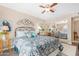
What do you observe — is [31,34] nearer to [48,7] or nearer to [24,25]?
[24,25]

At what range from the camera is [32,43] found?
206 cm

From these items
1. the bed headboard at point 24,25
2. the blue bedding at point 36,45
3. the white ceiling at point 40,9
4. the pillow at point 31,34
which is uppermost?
the white ceiling at point 40,9

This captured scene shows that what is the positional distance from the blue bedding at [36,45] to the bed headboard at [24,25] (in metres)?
0.17

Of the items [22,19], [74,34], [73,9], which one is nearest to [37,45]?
[22,19]

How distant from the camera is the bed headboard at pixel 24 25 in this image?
2.14 metres

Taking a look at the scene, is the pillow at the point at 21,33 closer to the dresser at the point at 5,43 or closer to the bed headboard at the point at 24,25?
the bed headboard at the point at 24,25

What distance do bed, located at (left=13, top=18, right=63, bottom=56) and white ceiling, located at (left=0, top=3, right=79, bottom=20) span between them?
0.29 m

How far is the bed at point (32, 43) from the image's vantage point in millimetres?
2059

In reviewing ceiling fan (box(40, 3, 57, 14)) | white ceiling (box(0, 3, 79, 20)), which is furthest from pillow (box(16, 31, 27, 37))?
ceiling fan (box(40, 3, 57, 14))

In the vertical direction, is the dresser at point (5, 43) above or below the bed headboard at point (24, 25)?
below

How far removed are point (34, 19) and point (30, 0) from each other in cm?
33

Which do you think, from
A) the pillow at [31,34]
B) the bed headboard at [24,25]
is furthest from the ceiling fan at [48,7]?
the pillow at [31,34]

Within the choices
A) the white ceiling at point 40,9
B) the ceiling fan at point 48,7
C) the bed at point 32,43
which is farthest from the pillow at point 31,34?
the ceiling fan at point 48,7

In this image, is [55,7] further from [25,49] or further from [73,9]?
[25,49]
